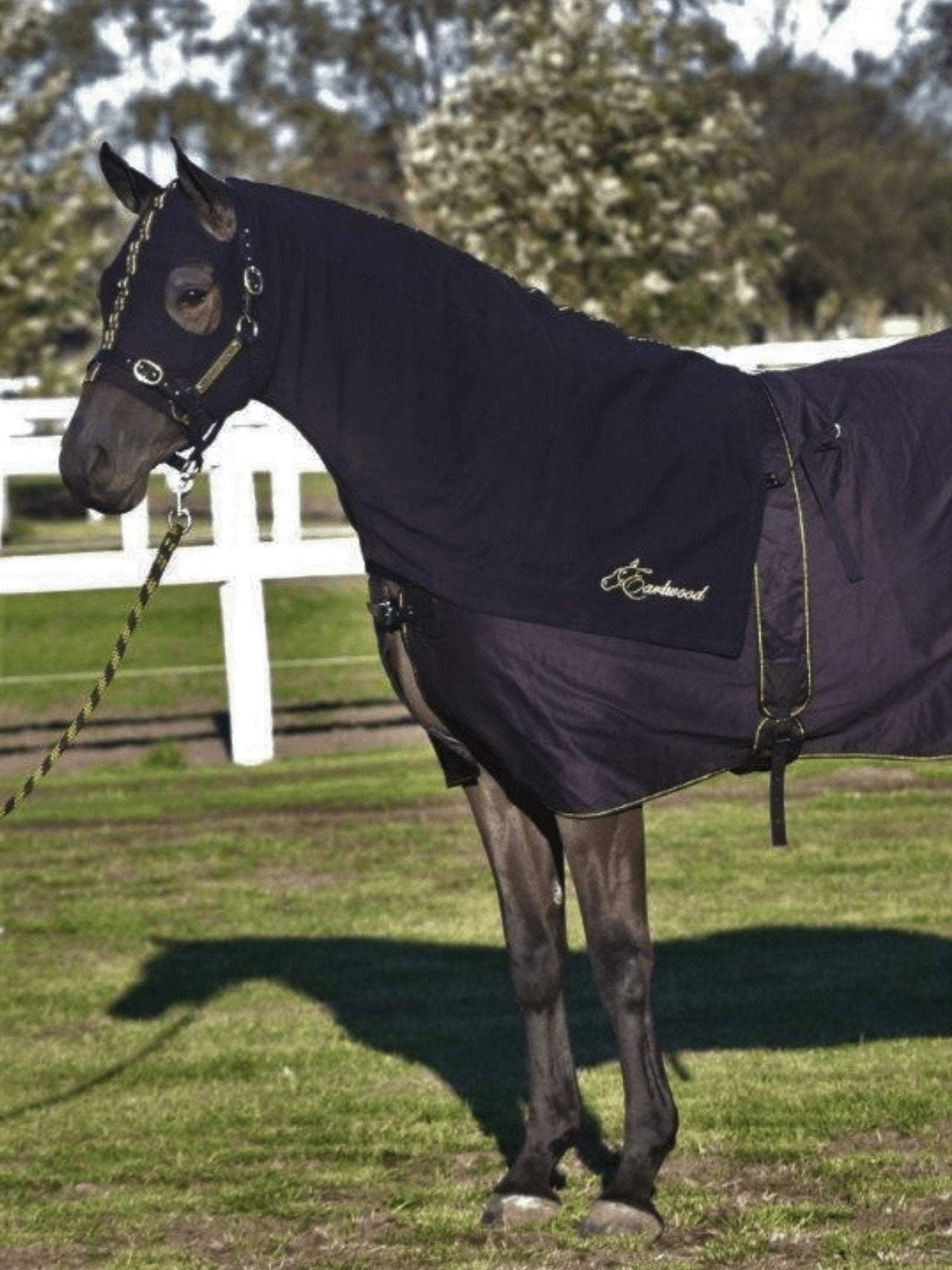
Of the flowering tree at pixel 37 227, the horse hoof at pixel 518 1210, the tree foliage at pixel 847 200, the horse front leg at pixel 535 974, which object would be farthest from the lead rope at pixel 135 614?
the tree foliage at pixel 847 200

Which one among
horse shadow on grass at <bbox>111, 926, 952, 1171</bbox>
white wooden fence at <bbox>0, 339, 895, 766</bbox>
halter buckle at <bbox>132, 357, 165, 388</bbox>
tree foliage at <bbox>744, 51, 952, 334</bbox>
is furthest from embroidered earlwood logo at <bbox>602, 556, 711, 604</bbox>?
tree foliage at <bbox>744, 51, 952, 334</bbox>

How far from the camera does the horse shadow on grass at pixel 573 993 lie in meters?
7.58

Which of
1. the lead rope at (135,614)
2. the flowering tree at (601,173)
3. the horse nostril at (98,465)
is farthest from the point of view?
the flowering tree at (601,173)

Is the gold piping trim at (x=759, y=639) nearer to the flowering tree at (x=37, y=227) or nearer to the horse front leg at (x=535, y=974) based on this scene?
the horse front leg at (x=535, y=974)

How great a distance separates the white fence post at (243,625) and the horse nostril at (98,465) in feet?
25.3

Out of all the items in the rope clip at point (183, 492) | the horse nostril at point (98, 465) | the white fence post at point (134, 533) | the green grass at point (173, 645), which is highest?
the horse nostril at point (98, 465)

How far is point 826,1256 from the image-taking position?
17.9 ft

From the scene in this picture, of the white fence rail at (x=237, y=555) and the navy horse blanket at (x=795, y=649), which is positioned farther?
the white fence rail at (x=237, y=555)

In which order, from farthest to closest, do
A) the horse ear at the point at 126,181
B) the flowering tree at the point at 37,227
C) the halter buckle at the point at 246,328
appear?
the flowering tree at the point at 37,227 → the horse ear at the point at 126,181 → the halter buckle at the point at 246,328

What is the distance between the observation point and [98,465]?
206 inches

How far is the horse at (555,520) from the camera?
534 cm

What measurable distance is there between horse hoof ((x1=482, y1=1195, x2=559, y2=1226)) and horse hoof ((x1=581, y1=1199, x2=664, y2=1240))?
0.18m

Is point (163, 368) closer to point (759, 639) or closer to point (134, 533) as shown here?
point (759, 639)

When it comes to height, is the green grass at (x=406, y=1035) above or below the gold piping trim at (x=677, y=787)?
below
